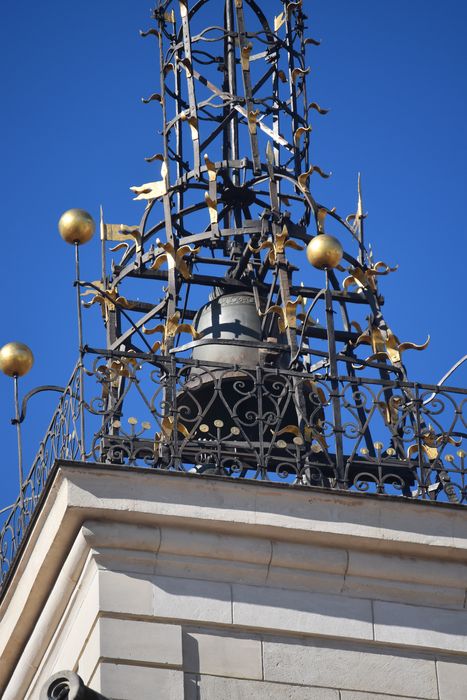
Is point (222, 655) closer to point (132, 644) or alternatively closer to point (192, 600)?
point (192, 600)

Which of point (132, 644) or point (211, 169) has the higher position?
point (211, 169)

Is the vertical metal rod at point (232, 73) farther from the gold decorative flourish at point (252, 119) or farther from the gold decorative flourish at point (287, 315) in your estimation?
the gold decorative flourish at point (287, 315)

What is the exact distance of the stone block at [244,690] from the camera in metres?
15.3

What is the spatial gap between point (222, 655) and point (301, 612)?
716mm

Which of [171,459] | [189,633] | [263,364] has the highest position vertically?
[263,364]

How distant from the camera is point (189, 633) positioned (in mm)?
15500

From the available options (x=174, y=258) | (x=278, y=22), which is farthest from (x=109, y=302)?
(x=278, y=22)

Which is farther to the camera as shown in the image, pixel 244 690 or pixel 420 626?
pixel 420 626

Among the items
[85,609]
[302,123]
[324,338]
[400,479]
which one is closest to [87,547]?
[85,609]

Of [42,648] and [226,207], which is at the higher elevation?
[226,207]

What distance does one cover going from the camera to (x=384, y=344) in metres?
18.3

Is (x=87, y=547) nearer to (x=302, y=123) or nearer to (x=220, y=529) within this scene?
(x=220, y=529)

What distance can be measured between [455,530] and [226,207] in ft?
13.5

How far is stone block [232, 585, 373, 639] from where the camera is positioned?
1572cm
